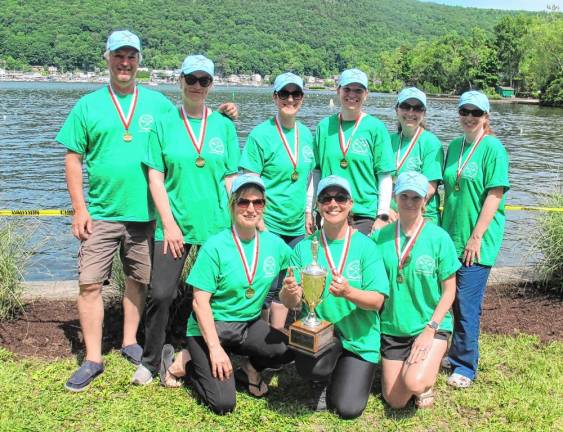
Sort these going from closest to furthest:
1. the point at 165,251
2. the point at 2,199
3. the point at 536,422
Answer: the point at 536,422
the point at 165,251
the point at 2,199

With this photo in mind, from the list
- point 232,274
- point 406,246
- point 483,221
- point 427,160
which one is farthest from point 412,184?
point 232,274

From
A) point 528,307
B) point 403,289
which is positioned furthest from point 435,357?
point 528,307

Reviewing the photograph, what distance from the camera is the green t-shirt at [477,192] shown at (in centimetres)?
463

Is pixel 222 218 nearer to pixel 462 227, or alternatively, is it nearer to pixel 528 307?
pixel 462 227

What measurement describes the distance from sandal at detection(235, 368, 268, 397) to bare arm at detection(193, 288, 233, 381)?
0.38m

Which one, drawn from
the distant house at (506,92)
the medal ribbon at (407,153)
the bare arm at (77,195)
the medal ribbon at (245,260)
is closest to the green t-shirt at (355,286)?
the medal ribbon at (245,260)

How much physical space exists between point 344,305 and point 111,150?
2.19 meters

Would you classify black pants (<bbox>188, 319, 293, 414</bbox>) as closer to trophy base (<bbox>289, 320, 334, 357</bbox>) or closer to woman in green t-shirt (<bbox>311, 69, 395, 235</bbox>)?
trophy base (<bbox>289, 320, 334, 357</bbox>)

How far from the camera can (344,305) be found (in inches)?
170

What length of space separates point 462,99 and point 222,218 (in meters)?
2.23

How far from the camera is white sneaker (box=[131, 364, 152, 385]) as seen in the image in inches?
181

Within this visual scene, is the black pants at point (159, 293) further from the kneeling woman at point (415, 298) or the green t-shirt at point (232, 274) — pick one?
the kneeling woman at point (415, 298)

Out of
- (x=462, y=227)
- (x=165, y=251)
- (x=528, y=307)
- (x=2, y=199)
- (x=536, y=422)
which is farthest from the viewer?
(x=2, y=199)

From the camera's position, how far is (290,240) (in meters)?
4.99
